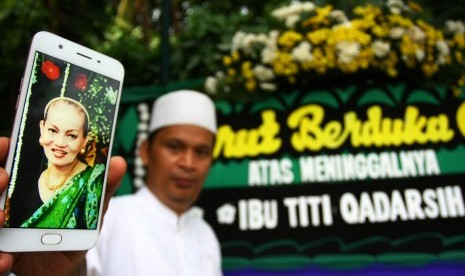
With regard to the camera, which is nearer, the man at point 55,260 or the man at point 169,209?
the man at point 55,260

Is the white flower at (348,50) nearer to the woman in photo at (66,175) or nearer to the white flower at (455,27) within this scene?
the white flower at (455,27)

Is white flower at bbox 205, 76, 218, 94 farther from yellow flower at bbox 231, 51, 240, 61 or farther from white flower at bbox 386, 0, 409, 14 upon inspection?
white flower at bbox 386, 0, 409, 14

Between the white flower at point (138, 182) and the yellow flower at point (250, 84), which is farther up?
the yellow flower at point (250, 84)

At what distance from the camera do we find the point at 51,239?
62 centimetres

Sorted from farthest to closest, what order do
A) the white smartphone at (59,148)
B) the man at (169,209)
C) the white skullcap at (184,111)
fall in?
the white skullcap at (184,111), the man at (169,209), the white smartphone at (59,148)

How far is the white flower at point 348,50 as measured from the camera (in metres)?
1.45

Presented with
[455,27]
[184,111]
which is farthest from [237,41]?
[455,27]

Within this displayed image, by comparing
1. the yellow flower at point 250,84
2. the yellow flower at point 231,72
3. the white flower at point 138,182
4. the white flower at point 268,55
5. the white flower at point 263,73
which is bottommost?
the white flower at point 138,182

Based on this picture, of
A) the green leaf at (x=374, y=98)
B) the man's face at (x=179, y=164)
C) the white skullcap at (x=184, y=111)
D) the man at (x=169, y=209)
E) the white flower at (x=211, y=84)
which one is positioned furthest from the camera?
the white flower at (x=211, y=84)

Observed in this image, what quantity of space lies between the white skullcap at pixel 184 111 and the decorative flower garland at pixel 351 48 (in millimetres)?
216

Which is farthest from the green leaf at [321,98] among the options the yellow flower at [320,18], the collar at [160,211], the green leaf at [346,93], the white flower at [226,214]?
the collar at [160,211]

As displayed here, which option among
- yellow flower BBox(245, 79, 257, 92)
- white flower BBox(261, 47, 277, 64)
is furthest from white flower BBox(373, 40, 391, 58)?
yellow flower BBox(245, 79, 257, 92)

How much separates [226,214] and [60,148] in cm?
105

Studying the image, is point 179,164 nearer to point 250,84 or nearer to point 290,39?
point 250,84
